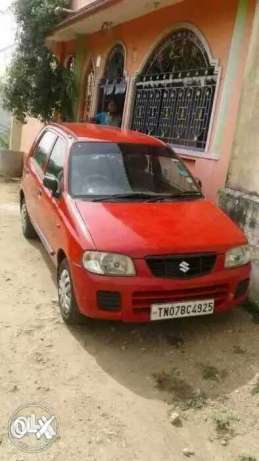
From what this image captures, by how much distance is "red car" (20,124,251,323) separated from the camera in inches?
161

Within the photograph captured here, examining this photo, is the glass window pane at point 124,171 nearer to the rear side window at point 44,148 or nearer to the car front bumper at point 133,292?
the rear side window at point 44,148

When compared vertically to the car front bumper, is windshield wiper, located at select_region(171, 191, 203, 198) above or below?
above

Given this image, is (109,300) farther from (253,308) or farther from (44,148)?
(44,148)

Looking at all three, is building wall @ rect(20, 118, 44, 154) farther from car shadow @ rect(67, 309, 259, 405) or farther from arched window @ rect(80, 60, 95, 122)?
car shadow @ rect(67, 309, 259, 405)

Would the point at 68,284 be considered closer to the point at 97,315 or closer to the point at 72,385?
the point at 97,315

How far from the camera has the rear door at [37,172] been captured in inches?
240

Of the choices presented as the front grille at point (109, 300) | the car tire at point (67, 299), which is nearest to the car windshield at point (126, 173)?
the car tire at point (67, 299)

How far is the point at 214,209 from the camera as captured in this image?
5.06m

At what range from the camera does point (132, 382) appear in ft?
12.6

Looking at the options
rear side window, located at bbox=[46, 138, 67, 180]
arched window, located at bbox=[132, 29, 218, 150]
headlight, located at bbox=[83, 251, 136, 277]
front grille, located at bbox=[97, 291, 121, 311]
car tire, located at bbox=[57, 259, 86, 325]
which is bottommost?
car tire, located at bbox=[57, 259, 86, 325]

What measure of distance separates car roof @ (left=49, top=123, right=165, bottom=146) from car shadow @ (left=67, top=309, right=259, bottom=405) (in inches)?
82.0

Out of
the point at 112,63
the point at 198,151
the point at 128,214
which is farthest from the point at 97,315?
the point at 112,63

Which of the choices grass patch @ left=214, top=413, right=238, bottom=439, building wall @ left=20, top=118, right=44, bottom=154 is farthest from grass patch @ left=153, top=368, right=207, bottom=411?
building wall @ left=20, top=118, right=44, bottom=154

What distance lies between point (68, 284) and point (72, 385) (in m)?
1.05
